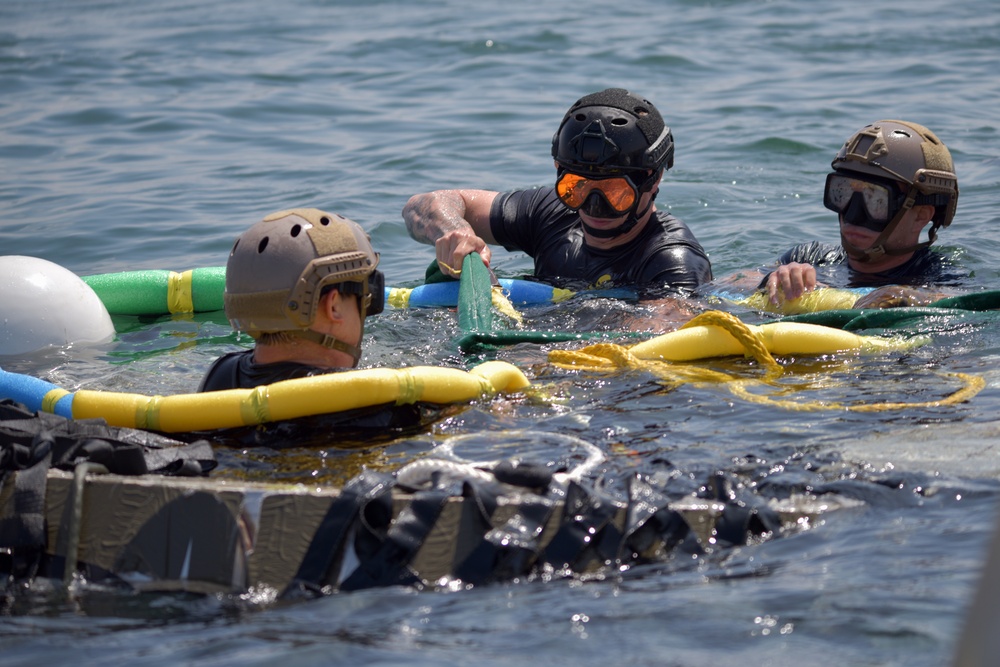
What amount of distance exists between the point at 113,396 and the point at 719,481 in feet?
6.41

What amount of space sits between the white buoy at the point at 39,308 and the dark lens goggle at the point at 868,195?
11.8 ft

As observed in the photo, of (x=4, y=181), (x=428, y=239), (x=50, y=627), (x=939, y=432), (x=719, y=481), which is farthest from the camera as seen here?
(x=4, y=181)

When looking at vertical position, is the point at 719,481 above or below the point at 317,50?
below

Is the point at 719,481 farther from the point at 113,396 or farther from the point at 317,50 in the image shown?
the point at 317,50

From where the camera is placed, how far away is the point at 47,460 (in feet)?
10.9

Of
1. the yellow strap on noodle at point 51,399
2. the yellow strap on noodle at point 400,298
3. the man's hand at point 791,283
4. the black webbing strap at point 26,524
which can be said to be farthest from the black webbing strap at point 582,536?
the yellow strap on noodle at point 400,298

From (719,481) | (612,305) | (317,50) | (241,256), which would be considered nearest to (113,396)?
(241,256)

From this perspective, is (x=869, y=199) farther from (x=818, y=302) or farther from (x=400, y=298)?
(x=400, y=298)

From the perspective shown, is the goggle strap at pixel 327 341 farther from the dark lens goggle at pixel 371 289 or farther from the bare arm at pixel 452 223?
the bare arm at pixel 452 223

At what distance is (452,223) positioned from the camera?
6312 mm

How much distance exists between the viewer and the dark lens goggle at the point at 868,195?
235 inches

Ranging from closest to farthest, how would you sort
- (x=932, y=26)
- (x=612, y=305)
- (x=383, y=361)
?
(x=383, y=361) < (x=612, y=305) < (x=932, y=26)

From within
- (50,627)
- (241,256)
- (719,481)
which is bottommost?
(50,627)

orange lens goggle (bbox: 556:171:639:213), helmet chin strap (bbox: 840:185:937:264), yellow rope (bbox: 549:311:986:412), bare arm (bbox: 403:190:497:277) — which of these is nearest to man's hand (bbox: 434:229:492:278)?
bare arm (bbox: 403:190:497:277)
